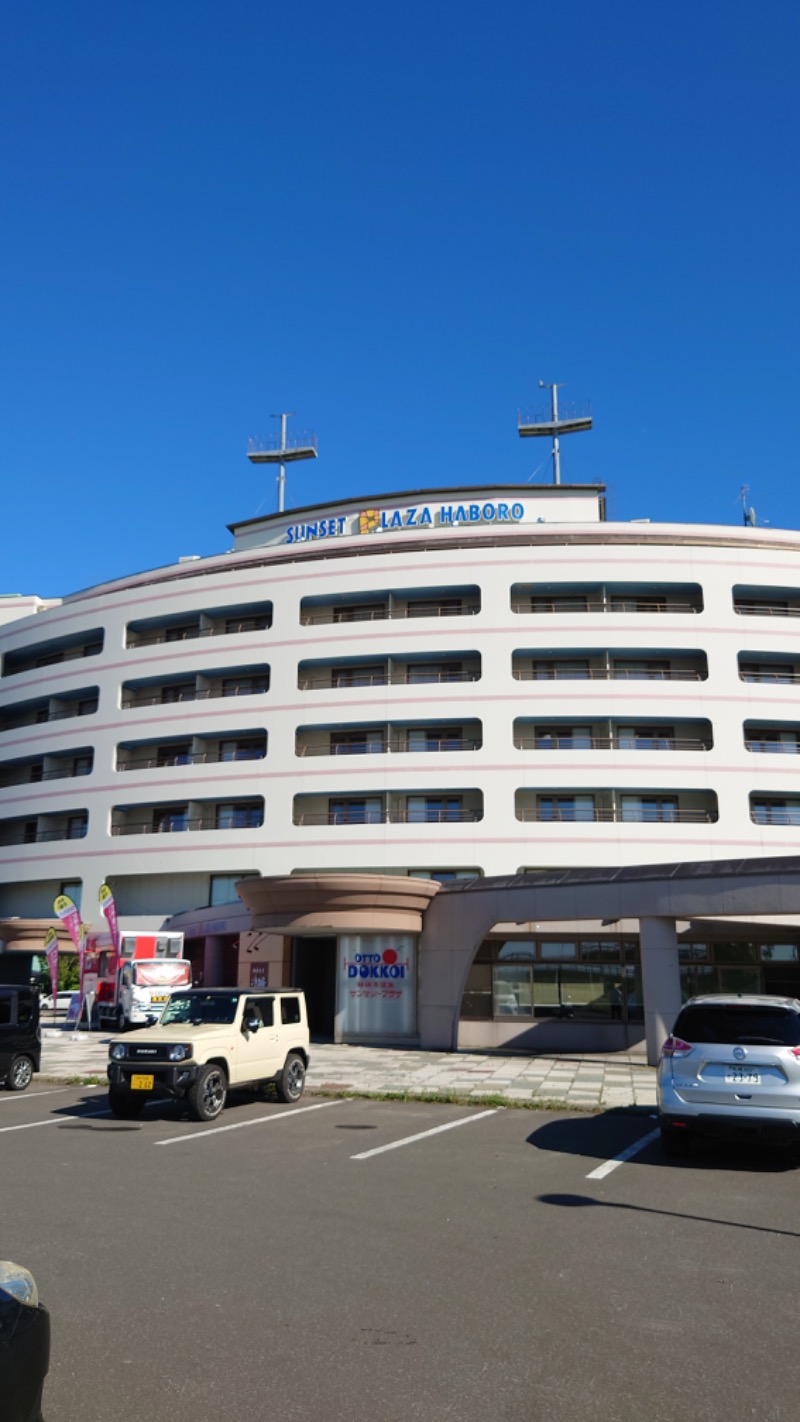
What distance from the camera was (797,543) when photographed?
4456 centimetres

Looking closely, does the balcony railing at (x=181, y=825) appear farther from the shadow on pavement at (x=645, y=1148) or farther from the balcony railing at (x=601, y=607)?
the shadow on pavement at (x=645, y=1148)

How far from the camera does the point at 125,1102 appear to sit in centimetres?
1428

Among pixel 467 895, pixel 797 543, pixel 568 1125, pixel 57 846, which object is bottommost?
pixel 568 1125

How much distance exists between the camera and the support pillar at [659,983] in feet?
69.9

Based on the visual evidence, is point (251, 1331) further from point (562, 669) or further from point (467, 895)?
point (562, 669)

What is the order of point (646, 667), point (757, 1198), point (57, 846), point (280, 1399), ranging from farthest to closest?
1. point (57, 846)
2. point (646, 667)
3. point (757, 1198)
4. point (280, 1399)

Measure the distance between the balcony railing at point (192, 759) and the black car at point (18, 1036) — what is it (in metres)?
25.9

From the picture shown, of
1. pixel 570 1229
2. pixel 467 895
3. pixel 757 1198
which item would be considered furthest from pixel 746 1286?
pixel 467 895

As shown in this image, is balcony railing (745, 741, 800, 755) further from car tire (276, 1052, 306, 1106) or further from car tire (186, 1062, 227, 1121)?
car tire (186, 1062, 227, 1121)

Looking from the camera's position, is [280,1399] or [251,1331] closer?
[280,1399]

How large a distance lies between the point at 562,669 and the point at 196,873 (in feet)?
60.0

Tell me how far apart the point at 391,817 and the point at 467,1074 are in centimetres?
2174

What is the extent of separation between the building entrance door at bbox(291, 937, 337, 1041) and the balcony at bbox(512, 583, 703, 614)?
16617 mm

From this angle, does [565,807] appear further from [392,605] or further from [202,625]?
[202,625]
